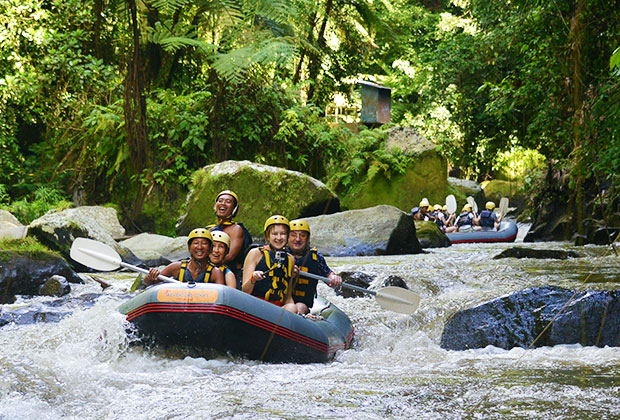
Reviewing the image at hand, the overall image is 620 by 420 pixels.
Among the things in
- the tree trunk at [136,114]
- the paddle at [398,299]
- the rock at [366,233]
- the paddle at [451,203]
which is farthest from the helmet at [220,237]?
the paddle at [451,203]

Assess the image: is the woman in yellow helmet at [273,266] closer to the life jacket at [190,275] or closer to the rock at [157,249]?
the life jacket at [190,275]

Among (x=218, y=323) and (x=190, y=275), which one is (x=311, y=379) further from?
(x=190, y=275)

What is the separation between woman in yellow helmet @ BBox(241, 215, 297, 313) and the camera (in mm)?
4645

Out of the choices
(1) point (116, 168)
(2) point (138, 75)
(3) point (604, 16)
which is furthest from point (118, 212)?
(3) point (604, 16)

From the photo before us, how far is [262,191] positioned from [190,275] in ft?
23.3

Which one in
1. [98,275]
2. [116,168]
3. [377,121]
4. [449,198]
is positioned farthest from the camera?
[377,121]

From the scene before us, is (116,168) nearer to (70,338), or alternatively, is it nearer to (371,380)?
(70,338)

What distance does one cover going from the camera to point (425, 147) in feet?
51.4

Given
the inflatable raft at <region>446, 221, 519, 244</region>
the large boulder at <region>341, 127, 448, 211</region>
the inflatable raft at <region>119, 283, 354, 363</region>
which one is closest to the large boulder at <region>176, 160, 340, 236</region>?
the inflatable raft at <region>446, 221, 519, 244</region>

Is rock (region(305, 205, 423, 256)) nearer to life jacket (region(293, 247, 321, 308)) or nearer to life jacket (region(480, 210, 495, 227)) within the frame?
life jacket (region(480, 210, 495, 227))

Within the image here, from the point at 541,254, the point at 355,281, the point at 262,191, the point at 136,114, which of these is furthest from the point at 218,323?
the point at 136,114

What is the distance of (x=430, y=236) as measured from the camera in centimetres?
1193

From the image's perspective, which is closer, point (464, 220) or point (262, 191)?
point (262, 191)

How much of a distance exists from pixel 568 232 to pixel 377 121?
6.90m
